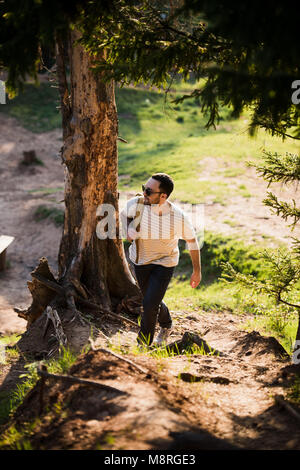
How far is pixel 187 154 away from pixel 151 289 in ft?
46.7

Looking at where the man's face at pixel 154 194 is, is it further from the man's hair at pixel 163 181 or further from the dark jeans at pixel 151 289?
the dark jeans at pixel 151 289

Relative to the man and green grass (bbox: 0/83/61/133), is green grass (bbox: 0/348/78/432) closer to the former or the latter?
the man

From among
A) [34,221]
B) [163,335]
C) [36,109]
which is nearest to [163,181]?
[163,335]

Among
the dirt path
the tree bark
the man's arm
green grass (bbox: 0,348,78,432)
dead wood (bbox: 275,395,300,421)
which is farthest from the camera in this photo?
the dirt path

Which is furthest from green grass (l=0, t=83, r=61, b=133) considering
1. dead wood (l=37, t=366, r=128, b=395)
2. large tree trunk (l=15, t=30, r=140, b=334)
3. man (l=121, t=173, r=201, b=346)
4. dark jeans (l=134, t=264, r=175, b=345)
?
dead wood (l=37, t=366, r=128, b=395)

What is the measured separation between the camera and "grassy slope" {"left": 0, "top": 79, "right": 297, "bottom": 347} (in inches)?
323

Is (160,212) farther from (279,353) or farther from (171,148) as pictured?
(171,148)

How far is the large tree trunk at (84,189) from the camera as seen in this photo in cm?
623

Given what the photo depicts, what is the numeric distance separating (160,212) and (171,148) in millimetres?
15479

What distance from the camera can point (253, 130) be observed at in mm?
3936

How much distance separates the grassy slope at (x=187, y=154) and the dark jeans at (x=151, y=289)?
40.3 inches

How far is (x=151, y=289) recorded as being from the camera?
5.08 m

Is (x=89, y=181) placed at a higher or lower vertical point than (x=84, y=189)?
higher

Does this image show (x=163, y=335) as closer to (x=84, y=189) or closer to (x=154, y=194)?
(x=154, y=194)
